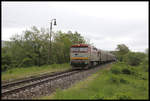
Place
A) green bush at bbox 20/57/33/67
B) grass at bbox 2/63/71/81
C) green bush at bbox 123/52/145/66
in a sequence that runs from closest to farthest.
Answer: green bush at bbox 123/52/145/66 → grass at bbox 2/63/71/81 → green bush at bbox 20/57/33/67

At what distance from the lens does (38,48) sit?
32656mm

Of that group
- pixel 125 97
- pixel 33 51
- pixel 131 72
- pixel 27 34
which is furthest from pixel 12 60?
pixel 125 97

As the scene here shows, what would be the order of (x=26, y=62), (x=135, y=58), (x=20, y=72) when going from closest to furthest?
1. (x=135, y=58)
2. (x=20, y=72)
3. (x=26, y=62)

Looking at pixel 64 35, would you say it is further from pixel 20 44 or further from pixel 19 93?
pixel 19 93

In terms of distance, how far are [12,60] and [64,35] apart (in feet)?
34.4

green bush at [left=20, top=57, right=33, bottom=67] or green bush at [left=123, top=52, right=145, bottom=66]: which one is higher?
green bush at [left=123, top=52, right=145, bottom=66]

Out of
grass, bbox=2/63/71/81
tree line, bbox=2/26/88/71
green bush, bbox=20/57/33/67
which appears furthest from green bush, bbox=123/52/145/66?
green bush, bbox=20/57/33/67

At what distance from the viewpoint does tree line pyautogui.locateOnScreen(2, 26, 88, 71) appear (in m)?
30.8

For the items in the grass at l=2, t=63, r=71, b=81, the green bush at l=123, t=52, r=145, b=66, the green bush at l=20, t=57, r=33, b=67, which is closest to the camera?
the green bush at l=123, t=52, r=145, b=66

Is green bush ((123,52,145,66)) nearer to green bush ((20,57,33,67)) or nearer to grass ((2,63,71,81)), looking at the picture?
grass ((2,63,71,81))

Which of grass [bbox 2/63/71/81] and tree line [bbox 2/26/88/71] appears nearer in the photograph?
grass [bbox 2/63/71/81]

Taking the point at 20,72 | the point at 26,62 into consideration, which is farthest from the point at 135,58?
the point at 26,62

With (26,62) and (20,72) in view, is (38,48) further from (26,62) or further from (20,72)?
(20,72)

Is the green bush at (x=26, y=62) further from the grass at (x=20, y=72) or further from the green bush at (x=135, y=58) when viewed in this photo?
the green bush at (x=135, y=58)
